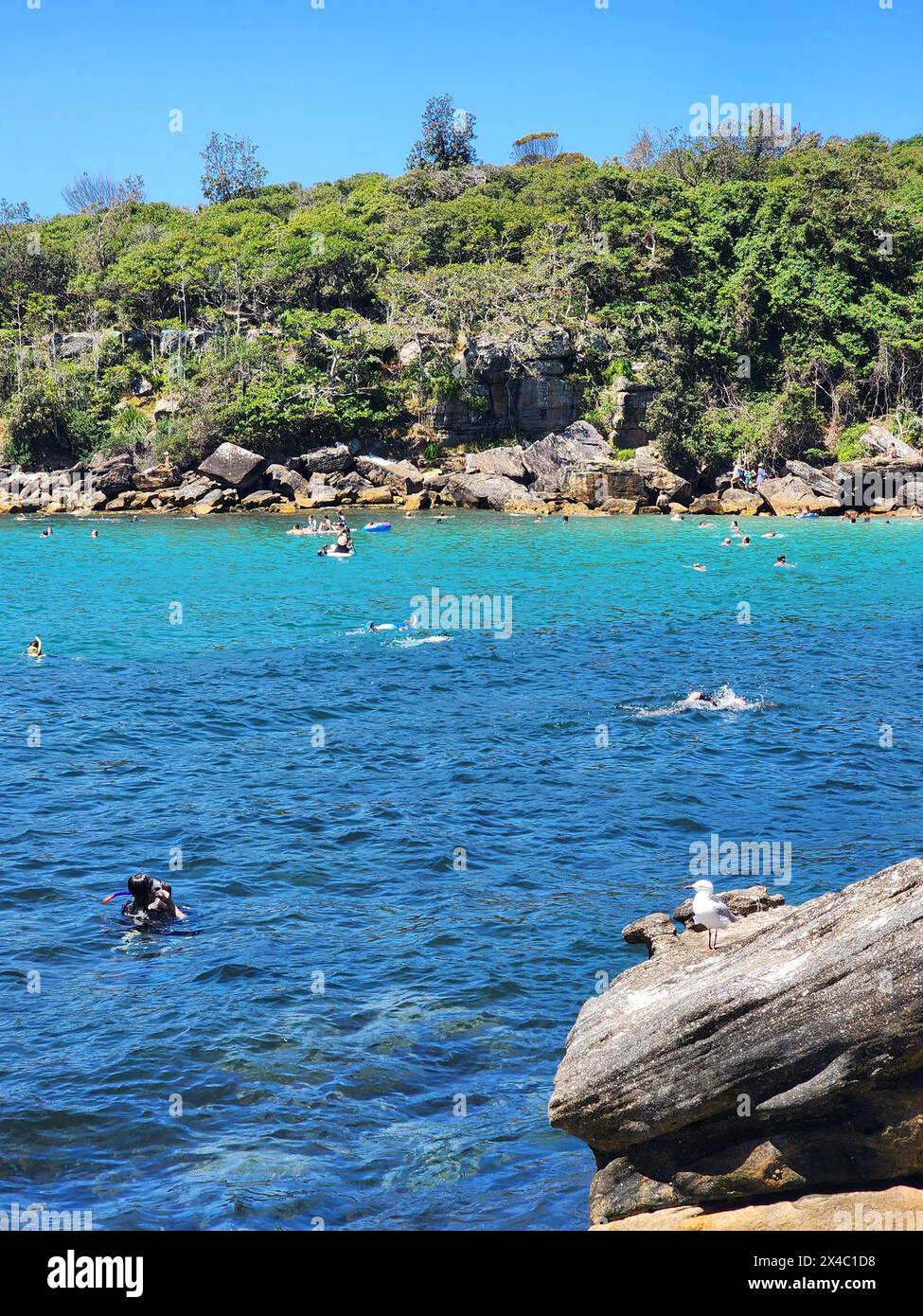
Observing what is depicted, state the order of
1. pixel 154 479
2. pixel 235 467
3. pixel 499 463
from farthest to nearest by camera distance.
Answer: pixel 154 479
pixel 499 463
pixel 235 467

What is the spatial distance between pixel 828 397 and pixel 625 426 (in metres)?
14.5

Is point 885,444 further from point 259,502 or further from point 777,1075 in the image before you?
point 777,1075

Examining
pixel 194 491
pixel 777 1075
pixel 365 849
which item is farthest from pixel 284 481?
pixel 777 1075

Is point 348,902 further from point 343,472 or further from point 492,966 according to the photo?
point 343,472

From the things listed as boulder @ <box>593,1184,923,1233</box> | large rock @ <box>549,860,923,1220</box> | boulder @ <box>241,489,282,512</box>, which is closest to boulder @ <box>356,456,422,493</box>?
boulder @ <box>241,489,282,512</box>

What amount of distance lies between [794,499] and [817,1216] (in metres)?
62.4

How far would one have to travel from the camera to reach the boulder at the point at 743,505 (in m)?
69.3

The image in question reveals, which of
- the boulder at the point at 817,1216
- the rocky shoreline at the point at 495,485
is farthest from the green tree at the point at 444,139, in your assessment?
the boulder at the point at 817,1216

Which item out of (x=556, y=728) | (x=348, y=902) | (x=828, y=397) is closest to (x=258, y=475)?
(x=828, y=397)

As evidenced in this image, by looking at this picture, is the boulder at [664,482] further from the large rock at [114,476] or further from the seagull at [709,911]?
the seagull at [709,911]

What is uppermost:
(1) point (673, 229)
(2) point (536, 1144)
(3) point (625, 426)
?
(1) point (673, 229)

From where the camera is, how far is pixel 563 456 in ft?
236

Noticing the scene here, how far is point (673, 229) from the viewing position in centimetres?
8319

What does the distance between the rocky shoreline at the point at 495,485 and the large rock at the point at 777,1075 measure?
2311 inches
